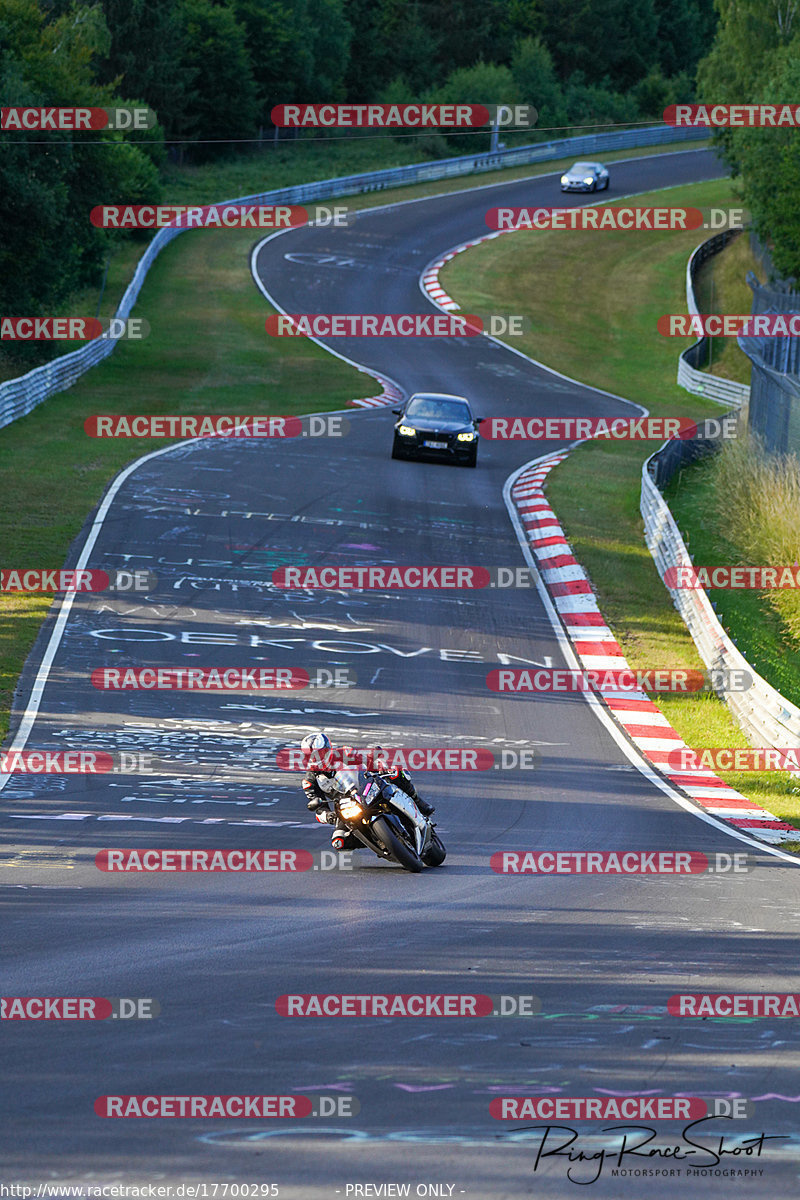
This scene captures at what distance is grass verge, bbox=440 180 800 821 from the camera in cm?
1928

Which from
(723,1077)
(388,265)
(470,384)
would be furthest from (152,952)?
(388,265)

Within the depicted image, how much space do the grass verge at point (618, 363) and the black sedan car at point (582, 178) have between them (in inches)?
121

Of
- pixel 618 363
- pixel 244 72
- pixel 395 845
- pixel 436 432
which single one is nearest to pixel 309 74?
pixel 244 72

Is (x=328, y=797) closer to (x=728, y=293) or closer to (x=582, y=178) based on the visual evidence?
(x=728, y=293)

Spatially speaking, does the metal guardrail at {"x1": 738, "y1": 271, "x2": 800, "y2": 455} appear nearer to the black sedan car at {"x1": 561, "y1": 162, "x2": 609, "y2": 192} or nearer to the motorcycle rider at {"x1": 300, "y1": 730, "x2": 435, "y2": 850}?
the motorcycle rider at {"x1": 300, "y1": 730, "x2": 435, "y2": 850}

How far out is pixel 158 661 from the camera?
17109mm

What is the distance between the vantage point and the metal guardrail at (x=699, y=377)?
139ft

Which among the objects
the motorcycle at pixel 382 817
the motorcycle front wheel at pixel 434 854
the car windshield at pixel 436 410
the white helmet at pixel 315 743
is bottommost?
the motorcycle front wheel at pixel 434 854

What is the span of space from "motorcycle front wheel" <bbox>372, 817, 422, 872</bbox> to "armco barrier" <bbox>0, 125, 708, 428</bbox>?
22.9 meters

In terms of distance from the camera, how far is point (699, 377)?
4450 cm

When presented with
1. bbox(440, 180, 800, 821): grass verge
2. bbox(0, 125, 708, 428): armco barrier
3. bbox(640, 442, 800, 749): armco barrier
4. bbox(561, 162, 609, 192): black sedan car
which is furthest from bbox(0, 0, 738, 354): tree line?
bbox(640, 442, 800, 749): armco barrier

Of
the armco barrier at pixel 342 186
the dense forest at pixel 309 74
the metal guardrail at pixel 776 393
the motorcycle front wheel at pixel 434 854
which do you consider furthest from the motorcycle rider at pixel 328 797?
the dense forest at pixel 309 74

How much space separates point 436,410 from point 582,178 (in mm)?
41783

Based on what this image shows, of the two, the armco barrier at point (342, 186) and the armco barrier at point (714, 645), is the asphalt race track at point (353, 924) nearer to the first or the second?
the armco barrier at point (714, 645)
